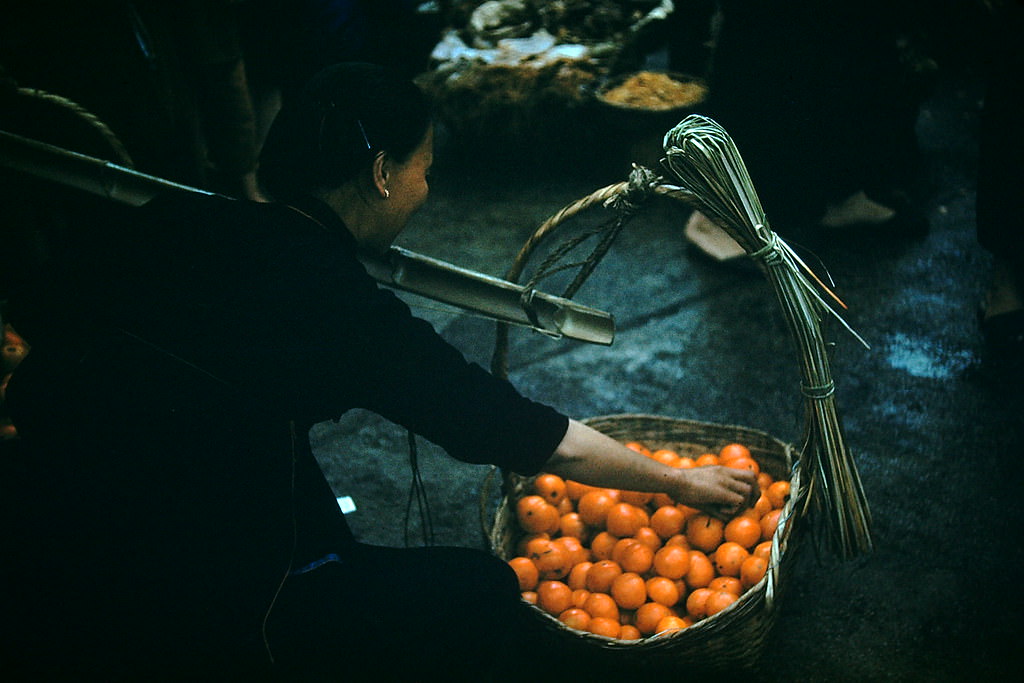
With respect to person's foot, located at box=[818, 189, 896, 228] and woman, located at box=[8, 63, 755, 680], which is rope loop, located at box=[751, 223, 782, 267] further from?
person's foot, located at box=[818, 189, 896, 228]

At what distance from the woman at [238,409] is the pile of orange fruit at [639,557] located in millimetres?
532

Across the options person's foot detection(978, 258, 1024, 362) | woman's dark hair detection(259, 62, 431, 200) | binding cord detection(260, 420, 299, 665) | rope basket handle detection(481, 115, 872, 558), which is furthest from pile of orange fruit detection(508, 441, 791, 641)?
person's foot detection(978, 258, 1024, 362)

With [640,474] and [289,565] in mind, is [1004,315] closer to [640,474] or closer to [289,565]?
[640,474]

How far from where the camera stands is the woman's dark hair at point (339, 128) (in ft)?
5.09

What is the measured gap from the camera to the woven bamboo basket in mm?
1624

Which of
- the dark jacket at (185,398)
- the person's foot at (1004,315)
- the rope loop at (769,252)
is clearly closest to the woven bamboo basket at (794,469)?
the rope loop at (769,252)

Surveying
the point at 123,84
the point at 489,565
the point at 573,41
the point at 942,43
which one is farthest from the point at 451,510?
the point at 942,43

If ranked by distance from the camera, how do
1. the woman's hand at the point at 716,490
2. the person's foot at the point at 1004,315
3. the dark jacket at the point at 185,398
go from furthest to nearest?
1. the person's foot at the point at 1004,315
2. the woman's hand at the point at 716,490
3. the dark jacket at the point at 185,398

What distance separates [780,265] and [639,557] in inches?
37.2

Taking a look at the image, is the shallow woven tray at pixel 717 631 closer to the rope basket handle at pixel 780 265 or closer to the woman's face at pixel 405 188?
the rope basket handle at pixel 780 265

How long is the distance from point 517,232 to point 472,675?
3.48 m

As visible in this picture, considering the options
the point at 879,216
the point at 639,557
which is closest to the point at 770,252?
the point at 639,557

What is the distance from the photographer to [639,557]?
2.15 meters

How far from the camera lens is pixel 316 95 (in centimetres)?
156
